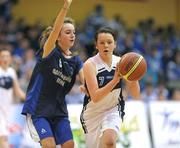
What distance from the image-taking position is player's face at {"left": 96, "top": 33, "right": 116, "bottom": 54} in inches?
281

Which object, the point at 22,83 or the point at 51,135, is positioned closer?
the point at 51,135

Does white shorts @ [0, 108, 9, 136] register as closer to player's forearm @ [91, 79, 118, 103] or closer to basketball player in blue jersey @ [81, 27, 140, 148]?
basketball player in blue jersey @ [81, 27, 140, 148]

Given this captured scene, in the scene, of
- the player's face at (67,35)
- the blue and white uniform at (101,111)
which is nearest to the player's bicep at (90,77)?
the blue and white uniform at (101,111)

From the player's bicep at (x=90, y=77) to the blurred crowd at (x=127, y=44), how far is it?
615 centimetres

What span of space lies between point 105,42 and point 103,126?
1035 millimetres

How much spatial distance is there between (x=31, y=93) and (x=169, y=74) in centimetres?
1036

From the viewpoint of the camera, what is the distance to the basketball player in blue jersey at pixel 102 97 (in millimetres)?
6988

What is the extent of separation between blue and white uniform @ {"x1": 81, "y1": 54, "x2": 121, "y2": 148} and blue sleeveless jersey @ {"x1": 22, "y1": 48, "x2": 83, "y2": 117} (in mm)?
352

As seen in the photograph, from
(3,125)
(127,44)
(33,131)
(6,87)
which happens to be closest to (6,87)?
(6,87)

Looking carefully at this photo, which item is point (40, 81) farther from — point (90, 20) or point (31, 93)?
point (90, 20)

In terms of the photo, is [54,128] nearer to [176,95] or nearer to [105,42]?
[105,42]

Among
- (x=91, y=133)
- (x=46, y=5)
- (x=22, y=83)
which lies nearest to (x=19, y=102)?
(x=22, y=83)

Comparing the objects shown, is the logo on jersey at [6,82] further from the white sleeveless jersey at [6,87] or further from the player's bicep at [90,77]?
the player's bicep at [90,77]

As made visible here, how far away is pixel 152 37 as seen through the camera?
18984 mm
